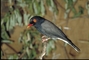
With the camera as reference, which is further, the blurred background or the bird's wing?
the blurred background

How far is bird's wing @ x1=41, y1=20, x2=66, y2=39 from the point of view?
6.91 feet

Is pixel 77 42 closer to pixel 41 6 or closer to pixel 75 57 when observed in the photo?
pixel 75 57

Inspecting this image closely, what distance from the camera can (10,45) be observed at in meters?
3.07

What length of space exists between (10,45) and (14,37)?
0.10 meters

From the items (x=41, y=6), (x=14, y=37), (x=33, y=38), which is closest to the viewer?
Result: (x=41, y=6)

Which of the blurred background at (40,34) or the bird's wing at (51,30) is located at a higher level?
Result: the bird's wing at (51,30)

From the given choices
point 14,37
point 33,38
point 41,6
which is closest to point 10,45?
point 14,37

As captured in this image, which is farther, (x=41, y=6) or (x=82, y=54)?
(x=82, y=54)

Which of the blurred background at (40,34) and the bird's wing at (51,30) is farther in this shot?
the blurred background at (40,34)

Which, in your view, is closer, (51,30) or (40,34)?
(51,30)

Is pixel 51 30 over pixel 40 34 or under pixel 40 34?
over

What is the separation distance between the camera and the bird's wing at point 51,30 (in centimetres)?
210

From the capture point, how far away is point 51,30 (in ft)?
7.01

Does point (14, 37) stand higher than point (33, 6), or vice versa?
point (33, 6)
